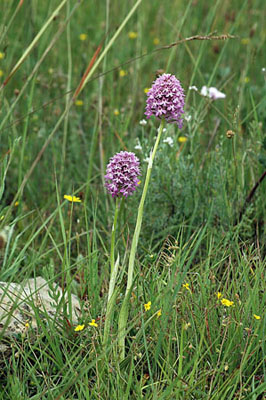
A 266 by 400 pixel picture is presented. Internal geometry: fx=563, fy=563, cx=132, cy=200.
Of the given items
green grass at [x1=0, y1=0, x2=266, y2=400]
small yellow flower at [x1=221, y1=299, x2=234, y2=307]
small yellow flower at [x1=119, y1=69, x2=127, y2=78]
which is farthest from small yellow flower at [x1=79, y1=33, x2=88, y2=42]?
small yellow flower at [x1=221, y1=299, x2=234, y2=307]

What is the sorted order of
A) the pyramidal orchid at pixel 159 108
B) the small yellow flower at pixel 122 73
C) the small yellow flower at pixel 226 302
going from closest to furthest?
the pyramidal orchid at pixel 159 108 → the small yellow flower at pixel 226 302 → the small yellow flower at pixel 122 73

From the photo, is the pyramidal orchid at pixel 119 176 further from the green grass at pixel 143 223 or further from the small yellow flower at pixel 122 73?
the small yellow flower at pixel 122 73

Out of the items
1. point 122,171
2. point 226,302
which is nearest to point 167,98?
point 122,171

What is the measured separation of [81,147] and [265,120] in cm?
94

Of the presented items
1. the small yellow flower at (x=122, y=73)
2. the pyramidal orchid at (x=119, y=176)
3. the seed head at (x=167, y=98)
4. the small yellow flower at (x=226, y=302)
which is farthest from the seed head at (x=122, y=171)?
the small yellow flower at (x=122, y=73)

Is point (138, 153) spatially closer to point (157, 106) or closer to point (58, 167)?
point (58, 167)

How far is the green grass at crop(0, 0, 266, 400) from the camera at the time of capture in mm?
1399

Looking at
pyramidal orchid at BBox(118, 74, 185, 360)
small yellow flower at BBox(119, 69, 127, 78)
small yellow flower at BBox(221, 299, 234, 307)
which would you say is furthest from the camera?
small yellow flower at BBox(119, 69, 127, 78)

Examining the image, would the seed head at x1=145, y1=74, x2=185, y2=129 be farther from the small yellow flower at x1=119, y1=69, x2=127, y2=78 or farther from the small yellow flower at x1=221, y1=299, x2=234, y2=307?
the small yellow flower at x1=119, y1=69, x2=127, y2=78

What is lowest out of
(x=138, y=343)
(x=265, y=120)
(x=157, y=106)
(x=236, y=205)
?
(x=138, y=343)

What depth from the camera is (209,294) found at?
1.54 m

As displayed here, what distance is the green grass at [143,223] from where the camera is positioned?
4.59 feet

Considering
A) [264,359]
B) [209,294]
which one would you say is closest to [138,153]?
[209,294]

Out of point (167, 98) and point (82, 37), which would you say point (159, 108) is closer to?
point (167, 98)
